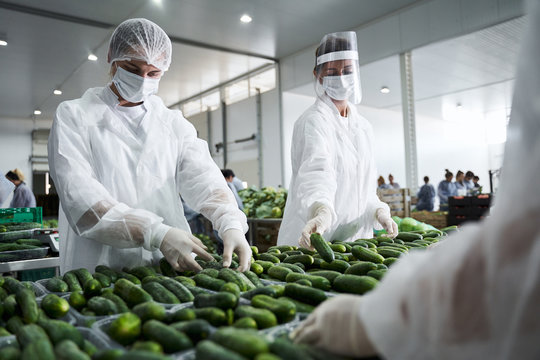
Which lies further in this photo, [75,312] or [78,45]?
[78,45]

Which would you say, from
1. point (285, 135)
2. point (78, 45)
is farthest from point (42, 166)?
point (285, 135)

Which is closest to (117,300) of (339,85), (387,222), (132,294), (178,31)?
(132,294)

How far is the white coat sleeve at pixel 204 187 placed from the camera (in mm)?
2420

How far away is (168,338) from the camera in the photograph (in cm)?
105

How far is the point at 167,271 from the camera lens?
203cm

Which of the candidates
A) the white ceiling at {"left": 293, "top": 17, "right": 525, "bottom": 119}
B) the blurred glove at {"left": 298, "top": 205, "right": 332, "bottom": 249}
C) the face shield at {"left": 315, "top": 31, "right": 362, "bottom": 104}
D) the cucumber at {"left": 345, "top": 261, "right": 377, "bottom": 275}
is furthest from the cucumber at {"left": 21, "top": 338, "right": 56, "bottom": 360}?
the white ceiling at {"left": 293, "top": 17, "right": 525, "bottom": 119}

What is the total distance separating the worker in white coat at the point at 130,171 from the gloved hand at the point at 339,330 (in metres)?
1.03

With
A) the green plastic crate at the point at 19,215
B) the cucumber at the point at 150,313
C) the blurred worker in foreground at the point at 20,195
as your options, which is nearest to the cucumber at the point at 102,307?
the cucumber at the point at 150,313

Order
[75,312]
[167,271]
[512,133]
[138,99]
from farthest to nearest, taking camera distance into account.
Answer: [138,99]
[167,271]
[75,312]
[512,133]

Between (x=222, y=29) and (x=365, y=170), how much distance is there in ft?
29.0

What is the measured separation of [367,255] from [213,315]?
3.36 feet

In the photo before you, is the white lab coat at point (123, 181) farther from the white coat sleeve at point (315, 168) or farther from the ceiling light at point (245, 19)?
the ceiling light at point (245, 19)

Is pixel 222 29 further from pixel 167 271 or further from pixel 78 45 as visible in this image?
pixel 167 271

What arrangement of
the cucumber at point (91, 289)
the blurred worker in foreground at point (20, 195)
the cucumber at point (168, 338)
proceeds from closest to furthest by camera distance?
the cucumber at point (168, 338) < the cucumber at point (91, 289) < the blurred worker in foreground at point (20, 195)
